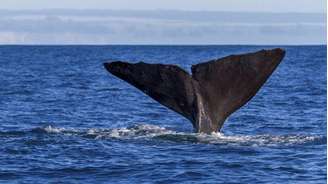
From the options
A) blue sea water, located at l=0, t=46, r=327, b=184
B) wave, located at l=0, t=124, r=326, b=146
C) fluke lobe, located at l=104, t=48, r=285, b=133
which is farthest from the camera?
wave, located at l=0, t=124, r=326, b=146

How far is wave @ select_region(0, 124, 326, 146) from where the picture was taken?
53.4 feet

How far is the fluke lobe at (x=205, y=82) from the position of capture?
50.1 ft

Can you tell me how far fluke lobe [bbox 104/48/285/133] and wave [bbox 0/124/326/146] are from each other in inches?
21.9

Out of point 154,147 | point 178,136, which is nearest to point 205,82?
point 154,147

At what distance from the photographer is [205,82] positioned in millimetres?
15664

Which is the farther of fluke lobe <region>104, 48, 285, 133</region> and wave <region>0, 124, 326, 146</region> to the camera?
wave <region>0, 124, 326, 146</region>

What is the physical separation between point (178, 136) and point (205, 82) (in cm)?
168

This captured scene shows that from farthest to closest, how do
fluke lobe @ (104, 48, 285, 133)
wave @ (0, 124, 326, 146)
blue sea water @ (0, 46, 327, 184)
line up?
wave @ (0, 124, 326, 146) → fluke lobe @ (104, 48, 285, 133) → blue sea water @ (0, 46, 327, 184)

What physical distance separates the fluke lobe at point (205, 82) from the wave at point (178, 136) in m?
0.56

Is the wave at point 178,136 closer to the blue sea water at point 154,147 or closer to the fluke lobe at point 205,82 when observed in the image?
the blue sea water at point 154,147

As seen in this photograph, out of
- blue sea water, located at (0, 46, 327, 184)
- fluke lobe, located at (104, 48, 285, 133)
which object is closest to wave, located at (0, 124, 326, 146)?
blue sea water, located at (0, 46, 327, 184)

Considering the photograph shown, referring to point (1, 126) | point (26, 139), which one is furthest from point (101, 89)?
point (26, 139)

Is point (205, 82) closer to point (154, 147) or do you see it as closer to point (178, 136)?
point (154, 147)

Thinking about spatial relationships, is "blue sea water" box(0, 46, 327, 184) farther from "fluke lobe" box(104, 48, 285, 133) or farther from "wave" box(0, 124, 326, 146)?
"fluke lobe" box(104, 48, 285, 133)
